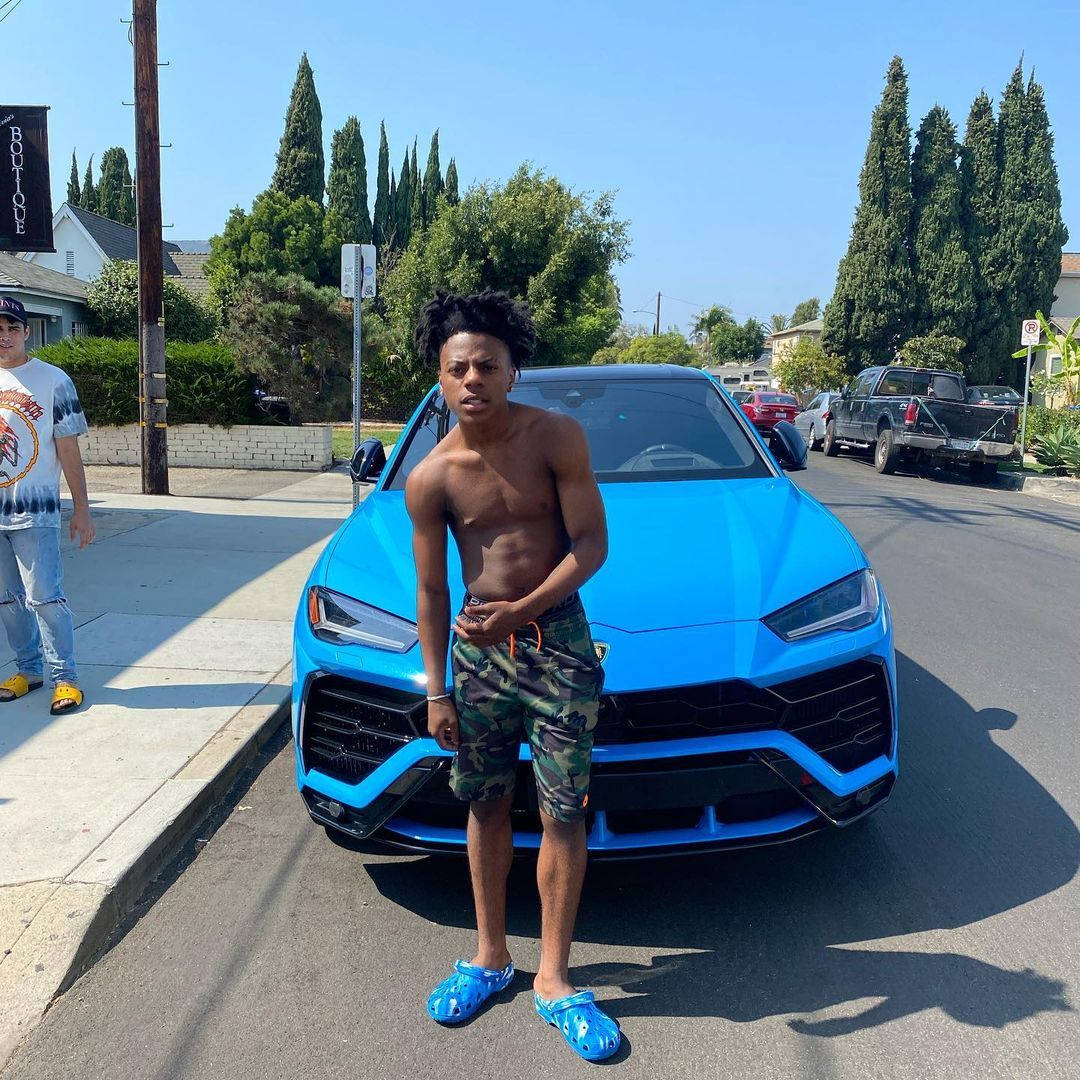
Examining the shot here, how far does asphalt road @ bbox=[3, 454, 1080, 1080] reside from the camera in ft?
8.42

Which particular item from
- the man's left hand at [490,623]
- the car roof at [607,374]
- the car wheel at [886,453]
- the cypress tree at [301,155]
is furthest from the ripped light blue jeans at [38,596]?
the cypress tree at [301,155]

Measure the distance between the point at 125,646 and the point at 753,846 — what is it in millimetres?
4153

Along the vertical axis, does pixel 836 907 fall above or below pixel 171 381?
below

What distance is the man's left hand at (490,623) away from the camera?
2475mm

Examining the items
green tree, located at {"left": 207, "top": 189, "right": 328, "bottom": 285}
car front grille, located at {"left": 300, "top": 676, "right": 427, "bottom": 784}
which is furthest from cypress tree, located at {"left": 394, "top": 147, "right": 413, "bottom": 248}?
car front grille, located at {"left": 300, "top": 676, "right": 427, "bottom": 784}

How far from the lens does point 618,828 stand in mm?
2998

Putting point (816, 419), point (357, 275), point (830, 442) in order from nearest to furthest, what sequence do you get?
1. point (357, 275)
2. point (830, 442)
3. point (816, 419)

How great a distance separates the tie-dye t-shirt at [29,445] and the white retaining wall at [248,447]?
11072 mm

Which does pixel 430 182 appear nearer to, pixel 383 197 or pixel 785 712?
pixel 383 197

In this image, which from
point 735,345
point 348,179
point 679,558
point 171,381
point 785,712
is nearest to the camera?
point 785,712

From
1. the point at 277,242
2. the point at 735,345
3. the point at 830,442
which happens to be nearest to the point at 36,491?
the point at 830,442

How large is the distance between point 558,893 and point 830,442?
22342 millimetres

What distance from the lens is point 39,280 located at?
27391mm

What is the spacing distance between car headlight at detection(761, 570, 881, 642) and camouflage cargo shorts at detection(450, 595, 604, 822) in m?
0.80
